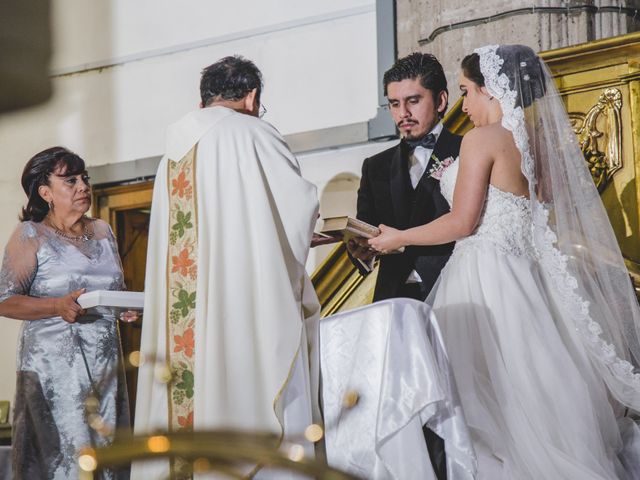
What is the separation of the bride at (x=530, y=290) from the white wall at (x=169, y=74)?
247 cm

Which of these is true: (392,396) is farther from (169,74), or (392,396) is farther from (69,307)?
(169,74)

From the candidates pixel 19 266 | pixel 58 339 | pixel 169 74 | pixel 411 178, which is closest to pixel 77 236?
pixel 19 266

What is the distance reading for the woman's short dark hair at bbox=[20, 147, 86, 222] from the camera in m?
4.71

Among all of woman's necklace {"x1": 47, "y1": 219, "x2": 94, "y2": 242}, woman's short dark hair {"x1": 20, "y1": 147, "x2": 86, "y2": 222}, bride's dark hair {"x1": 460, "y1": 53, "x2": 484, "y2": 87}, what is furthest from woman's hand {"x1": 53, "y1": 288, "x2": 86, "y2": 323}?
bride's dark hair {"x1": 460, "y1": 53, "x2": 484, "y2": 87}

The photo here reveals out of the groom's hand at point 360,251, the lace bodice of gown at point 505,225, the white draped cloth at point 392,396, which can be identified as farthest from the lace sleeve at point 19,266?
the lace bodice of gown at point 505,225

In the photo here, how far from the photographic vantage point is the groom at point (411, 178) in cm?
445

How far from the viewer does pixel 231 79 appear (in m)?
3.70

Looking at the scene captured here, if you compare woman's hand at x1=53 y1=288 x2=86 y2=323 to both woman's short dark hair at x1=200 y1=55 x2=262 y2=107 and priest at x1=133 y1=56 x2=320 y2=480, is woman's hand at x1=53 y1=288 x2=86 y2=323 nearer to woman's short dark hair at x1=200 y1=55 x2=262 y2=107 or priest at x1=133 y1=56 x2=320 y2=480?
priest at x1=133 y1=56 x2=320 y2=480

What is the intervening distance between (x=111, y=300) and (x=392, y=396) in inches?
56.4

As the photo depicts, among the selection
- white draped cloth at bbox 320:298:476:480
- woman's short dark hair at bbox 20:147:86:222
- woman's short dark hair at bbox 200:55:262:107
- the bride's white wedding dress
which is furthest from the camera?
woman's short dark hair at bbox 20:147:86:222

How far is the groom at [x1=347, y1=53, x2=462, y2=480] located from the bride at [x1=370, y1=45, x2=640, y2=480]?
0.26 meters

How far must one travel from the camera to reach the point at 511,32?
5.76 m

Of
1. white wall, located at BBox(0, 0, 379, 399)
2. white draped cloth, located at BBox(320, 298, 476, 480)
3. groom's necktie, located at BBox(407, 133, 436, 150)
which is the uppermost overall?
white wall, located at BBox(0, 0, 379, 399)

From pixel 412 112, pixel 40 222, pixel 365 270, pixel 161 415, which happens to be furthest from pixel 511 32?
pixel 161 415
